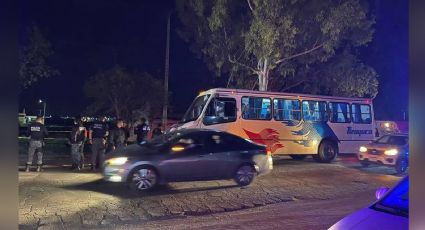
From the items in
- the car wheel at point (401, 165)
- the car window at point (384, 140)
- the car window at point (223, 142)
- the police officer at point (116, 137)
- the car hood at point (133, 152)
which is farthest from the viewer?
the car window at point (384, 140)

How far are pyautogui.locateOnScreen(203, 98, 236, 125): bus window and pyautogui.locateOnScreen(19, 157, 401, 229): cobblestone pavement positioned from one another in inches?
115

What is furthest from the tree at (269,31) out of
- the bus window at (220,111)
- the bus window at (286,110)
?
the bus window at (220,111)

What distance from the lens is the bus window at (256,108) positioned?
16.7m

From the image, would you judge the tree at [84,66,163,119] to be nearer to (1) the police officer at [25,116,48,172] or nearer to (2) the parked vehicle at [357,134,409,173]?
(1) the police officer at [25,116,48,172]

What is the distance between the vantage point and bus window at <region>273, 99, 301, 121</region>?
17.6 m

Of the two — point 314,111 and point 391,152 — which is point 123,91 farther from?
point 391,152

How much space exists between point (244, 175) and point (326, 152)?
776cm

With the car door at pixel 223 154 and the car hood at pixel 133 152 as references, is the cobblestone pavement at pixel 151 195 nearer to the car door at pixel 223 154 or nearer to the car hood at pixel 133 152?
the car door at pixel 223 154

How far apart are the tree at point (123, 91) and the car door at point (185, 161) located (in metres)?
17.4

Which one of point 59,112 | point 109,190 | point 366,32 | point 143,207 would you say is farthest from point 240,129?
point 59,112

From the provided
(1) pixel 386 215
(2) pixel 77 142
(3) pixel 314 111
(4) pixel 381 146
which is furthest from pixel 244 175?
(1) pixel 386 215

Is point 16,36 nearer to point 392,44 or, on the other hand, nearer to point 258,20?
point 258,20

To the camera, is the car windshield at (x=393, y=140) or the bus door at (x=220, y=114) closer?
the bus door at (x=220, y=114)

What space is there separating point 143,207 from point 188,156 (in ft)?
7.66
